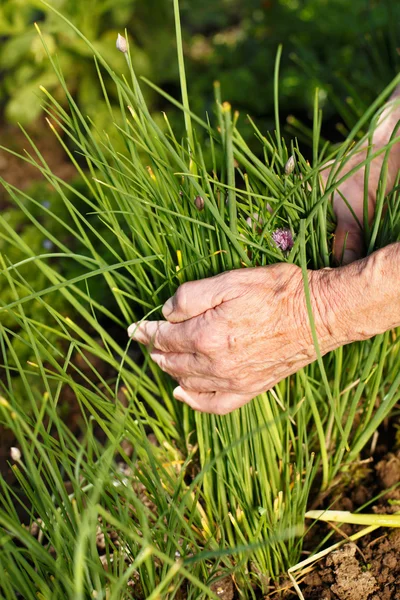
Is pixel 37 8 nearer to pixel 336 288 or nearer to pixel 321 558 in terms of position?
pixel 336 288

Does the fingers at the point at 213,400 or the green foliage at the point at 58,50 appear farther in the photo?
the green foliage at the point at 58,50

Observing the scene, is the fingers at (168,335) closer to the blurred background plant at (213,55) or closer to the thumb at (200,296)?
the thumb at (200,296)

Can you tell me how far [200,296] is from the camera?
3.64 feet

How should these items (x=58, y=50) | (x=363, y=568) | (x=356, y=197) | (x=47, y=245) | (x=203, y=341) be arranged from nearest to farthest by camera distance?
(x=203, y=341) → (x=363, y=568) → (x=356, y=197) → (x=47, y=245) → (x=58, y=50)

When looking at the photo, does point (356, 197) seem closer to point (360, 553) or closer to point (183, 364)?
point (183, 364)

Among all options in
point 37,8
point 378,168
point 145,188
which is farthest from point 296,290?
point 37,8

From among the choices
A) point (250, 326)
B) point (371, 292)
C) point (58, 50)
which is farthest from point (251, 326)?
point (58, 50)

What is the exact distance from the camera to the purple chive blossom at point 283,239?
3.78 ft

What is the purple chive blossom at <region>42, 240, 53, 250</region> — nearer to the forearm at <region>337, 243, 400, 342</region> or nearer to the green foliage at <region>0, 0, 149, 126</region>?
the green foliage at <region>0, 0, 149, 126</region>

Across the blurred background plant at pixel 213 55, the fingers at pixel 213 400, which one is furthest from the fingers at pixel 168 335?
the blurred background plant at pixel 213 55

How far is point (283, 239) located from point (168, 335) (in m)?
Result: 0.29

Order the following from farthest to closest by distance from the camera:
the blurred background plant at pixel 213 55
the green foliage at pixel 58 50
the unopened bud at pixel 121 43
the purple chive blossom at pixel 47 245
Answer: the green foliage at pixel 58 50 < the blurred background plant at pixel 213 55 < the purple chive blossom at pixel 47 245 < the unopened bud at pixel 121 43

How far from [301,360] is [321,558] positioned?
18.7 inches

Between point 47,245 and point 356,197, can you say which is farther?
point 47,245
